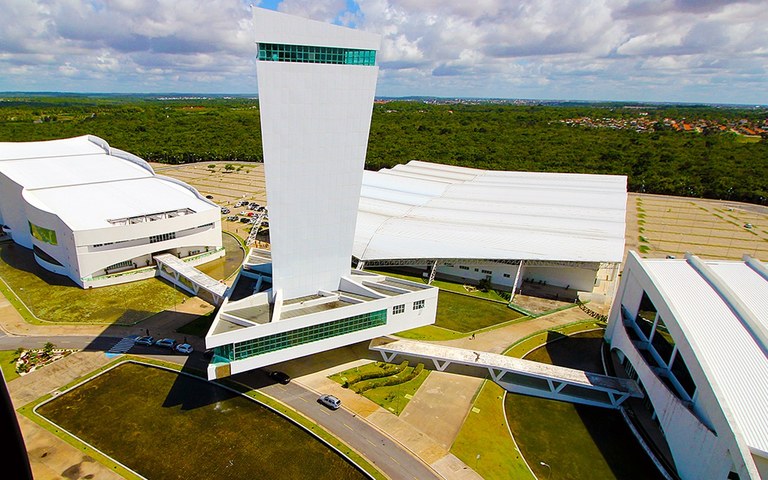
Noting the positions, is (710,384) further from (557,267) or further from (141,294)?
(141,294)

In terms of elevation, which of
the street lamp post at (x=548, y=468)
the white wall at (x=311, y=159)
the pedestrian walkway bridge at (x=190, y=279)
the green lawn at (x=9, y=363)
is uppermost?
the white wall at (x=311, y=159)

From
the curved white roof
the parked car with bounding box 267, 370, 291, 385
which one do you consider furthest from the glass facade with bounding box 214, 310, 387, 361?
the curved white roof

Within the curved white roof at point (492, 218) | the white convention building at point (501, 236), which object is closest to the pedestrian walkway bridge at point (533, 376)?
the white convention building at point (501, 236)

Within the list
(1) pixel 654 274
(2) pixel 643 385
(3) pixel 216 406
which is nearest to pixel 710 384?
(2) pixel 643 385

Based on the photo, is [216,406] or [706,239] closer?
[216,406]

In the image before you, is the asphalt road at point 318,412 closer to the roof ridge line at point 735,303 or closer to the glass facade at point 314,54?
the roof ridge line at point 735,303

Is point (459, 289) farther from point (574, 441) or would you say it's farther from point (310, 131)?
point (310, 131)

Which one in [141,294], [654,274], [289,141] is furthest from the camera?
[141,294]
